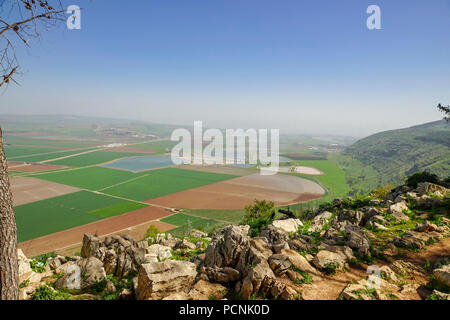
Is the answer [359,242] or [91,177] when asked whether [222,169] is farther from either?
[359,242]

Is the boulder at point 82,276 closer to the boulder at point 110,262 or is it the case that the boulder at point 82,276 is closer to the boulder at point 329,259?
the boulder at point 110,262

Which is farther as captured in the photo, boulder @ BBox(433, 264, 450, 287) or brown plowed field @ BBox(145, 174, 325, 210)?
brown plowed field @ BBox(145, 174, 325, 210)

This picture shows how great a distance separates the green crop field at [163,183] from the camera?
301ft

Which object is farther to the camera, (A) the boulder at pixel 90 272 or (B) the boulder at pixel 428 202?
(B) the boulder at pixel 428 202

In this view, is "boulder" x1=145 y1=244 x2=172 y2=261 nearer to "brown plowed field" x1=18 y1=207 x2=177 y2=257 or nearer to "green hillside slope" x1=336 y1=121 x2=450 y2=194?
"brown plowed field" x1=18 y1=207 x2=177 y2=257

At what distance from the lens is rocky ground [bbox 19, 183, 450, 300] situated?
332 inches

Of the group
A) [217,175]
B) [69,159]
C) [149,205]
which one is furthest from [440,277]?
[69,159]

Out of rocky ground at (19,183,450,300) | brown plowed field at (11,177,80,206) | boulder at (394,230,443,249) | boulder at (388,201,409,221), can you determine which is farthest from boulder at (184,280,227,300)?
brown plowed field at (11,177,80,206)

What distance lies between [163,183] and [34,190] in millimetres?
50255

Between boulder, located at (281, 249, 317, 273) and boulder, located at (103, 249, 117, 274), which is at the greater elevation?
boulder, located at (281, 249, 317, 273)

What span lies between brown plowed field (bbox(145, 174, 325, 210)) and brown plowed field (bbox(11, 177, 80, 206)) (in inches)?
1517

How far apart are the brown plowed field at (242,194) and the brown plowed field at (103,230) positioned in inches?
444

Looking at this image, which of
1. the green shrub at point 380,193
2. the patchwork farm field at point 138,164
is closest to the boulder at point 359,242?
the green shrub at point 380,193

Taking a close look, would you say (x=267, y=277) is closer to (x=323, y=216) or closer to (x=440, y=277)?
(x=440, y=277)
